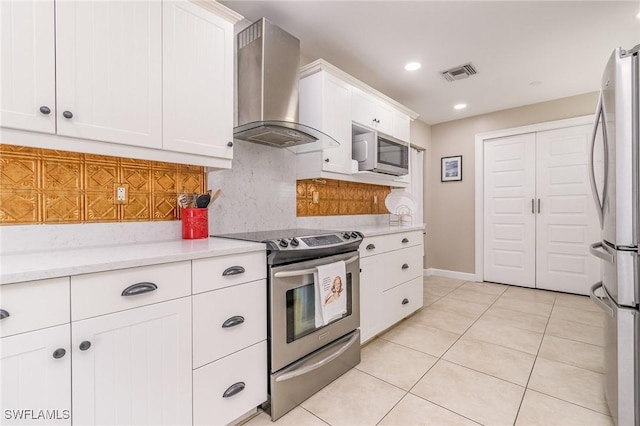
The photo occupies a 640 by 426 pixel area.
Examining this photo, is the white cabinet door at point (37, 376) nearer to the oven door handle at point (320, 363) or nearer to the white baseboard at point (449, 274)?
the oven door handle at point (320, 363)

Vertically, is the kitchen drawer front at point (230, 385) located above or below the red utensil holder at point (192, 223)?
below

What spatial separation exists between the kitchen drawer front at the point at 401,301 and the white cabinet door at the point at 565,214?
2.24 metres

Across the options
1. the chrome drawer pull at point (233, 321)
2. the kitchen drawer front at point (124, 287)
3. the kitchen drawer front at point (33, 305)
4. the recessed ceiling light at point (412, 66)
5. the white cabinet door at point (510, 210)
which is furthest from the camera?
the white cabinet door at point (510, 210)

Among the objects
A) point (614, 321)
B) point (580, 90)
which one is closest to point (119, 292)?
point (614, 321)

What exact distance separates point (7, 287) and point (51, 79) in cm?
84

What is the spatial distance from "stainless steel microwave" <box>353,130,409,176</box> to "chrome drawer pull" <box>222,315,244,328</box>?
5.88ft

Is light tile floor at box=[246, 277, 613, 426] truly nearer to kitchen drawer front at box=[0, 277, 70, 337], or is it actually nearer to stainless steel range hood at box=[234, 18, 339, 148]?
kitchen drawer front at box=[0, 277, 70, 337]

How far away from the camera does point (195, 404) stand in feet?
4.36

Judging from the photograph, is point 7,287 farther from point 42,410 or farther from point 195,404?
point 195,404

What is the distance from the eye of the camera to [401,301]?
2.83 m

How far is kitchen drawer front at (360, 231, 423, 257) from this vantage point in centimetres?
235

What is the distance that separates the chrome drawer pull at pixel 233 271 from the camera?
1429 mm

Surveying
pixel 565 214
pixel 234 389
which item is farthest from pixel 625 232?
pixel 565 214

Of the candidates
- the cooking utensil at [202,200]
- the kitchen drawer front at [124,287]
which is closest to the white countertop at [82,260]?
the kitchen drawer front at [124,287]
